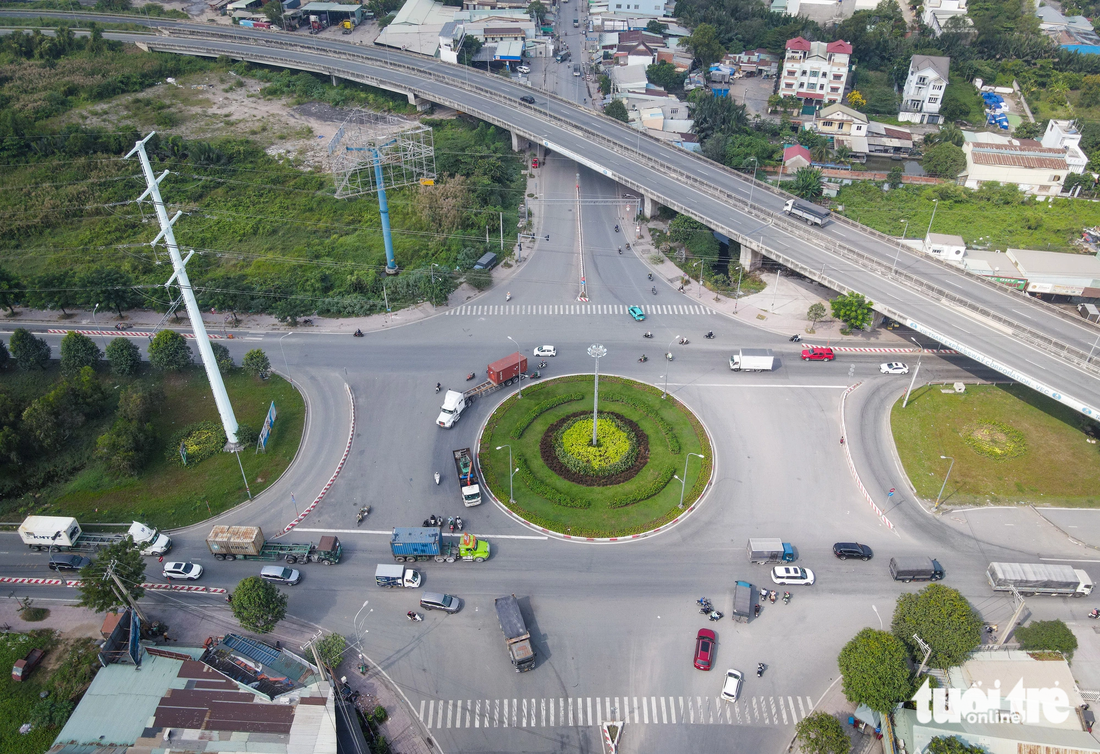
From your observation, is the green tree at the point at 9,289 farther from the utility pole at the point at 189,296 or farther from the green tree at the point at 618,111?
the green tree at the point at 618,111

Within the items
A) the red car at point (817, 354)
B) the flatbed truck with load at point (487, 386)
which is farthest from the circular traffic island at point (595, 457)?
the red car at point (817, 354)

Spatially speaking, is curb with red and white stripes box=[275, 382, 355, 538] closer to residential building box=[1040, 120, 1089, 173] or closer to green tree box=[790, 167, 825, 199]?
green tree box=[790, 167, 825, 199]

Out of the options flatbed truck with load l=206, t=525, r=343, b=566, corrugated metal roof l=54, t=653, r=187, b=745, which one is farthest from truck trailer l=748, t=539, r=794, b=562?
corrugated metal roof l=54, t=653, r=187, b=745

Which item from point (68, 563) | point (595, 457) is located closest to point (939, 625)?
point (595, 457)

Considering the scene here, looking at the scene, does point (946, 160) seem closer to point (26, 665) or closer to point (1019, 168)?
point (1019, 168)

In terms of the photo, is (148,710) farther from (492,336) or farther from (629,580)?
(492,336)
